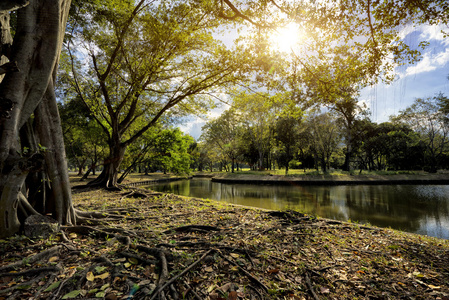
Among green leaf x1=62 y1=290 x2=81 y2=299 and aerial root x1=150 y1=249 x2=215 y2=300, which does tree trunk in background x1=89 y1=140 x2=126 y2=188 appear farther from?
green leaf x1=62 y1=290 x2=81 y2=299

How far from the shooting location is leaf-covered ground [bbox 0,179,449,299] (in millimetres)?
2172

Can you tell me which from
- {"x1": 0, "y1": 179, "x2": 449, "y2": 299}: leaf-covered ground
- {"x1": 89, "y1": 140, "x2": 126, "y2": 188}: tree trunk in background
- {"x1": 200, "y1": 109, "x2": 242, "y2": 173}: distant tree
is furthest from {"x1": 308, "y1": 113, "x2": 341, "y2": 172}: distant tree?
{"x1": 0, "y1": 179, "x2": 449, "y2": 299}: leaf-covered ground

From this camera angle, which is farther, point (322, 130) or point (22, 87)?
point (322, 130)

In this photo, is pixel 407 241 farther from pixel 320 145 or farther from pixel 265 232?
pixel 320 145

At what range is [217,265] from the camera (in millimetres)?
2746

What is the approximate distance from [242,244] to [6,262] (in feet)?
10.7

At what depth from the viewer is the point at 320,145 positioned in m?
29.7

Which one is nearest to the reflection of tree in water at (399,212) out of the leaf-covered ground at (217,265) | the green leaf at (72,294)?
the leaf-covered ground at (217,265)

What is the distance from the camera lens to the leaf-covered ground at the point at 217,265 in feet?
7.13

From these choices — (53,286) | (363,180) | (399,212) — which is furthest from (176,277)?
(363,180)

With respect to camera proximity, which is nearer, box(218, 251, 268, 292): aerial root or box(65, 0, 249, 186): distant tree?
box(218, 251, 268, 292): aerial root

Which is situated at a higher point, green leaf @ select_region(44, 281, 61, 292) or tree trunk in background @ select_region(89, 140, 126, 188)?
tree trunk in background @ select_region(89, 140, 126, 188)

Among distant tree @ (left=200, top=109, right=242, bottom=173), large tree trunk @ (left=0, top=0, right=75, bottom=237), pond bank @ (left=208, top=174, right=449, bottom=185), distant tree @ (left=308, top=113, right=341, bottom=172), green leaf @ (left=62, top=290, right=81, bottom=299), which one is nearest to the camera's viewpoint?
green leaf @ (left=62, top=290, right=81, bottom=299)

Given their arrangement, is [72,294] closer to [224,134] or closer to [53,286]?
[53,286]
